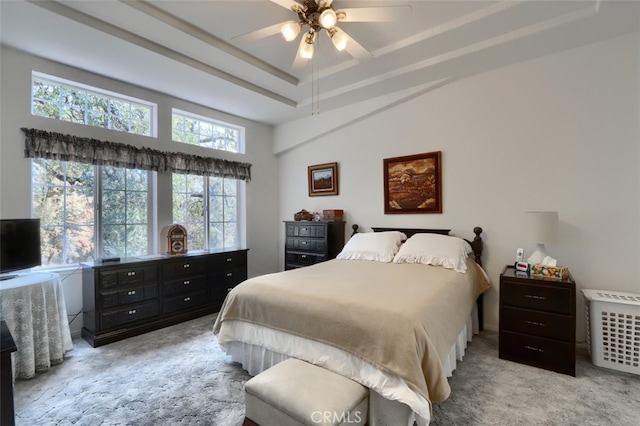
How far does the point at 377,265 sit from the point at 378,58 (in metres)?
2.25

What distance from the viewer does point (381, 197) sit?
13.7ft

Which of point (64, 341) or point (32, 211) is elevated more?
point (32, 211)

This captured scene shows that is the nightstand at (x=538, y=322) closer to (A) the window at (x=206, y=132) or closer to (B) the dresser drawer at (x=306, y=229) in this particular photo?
(B) the dresser drawer at (x=306, y=229)

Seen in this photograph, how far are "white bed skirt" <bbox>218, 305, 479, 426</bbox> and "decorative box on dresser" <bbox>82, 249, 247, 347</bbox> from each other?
1.38 metres

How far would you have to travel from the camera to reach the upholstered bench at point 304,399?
1434 millimetres

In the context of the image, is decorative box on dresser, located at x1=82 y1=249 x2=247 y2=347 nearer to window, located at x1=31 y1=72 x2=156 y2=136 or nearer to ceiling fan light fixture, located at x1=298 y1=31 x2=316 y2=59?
window, located at x1=31 y1=72 x2=156 y2=136

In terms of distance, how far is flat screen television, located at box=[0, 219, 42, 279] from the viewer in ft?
7.88

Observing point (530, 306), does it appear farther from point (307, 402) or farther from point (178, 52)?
point (178, 52)

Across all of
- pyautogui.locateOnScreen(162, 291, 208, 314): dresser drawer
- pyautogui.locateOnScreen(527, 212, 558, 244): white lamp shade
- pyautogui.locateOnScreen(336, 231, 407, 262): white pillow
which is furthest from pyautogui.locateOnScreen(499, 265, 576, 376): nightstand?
pyautogui.locateOnScreen(162, 291, 208, 314): dresser drawer

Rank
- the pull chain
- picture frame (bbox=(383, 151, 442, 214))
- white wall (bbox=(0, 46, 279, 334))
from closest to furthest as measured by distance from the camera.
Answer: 1. white wall (bbox=(0, 46, 279, 334))
2. the pull chain
3. picture frame (bbox=(383, 151, 442, 214))

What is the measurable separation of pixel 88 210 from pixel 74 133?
0.85 meters

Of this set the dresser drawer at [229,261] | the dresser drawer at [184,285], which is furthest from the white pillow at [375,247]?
the dresser drawer at [184,285]

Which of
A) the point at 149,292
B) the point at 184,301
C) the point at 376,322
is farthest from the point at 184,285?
the point at 376,322

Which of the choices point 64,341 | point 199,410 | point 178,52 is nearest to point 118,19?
point 178,52
